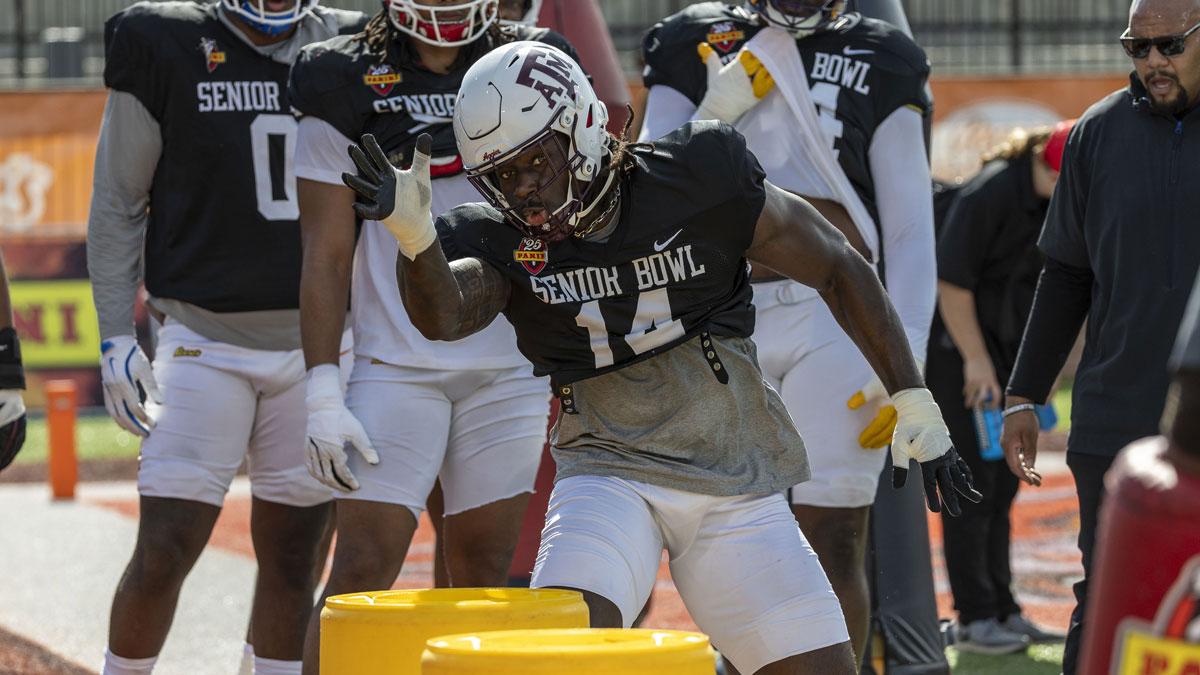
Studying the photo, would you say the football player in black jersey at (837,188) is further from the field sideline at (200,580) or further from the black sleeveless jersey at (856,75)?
the field sideline at (200,580)

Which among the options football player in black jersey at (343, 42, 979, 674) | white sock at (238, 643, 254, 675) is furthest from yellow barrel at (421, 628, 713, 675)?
white sock at (238, 643, 254, 675)

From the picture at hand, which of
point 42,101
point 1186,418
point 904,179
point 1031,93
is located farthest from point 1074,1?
point 1186,418

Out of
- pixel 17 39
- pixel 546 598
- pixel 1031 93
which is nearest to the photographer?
pixel 546 598

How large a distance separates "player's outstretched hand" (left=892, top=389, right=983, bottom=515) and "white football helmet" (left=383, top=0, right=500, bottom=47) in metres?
1.53

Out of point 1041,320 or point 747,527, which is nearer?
point 747,527

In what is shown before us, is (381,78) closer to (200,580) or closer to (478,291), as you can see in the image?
(478,291)

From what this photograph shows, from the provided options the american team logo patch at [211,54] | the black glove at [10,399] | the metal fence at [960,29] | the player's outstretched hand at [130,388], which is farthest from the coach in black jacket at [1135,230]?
the metal fence at [960,29]

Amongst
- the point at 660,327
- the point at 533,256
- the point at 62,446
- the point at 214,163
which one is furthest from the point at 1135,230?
the point at 62,446

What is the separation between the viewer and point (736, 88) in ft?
15.7

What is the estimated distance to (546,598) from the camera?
3.15 meters

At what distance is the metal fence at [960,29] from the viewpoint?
20891 millimetres

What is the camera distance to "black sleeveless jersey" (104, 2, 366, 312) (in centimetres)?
487

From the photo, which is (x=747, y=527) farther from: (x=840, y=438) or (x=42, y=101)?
(x=42, y=101)

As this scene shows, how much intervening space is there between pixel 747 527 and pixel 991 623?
3.22 metres
